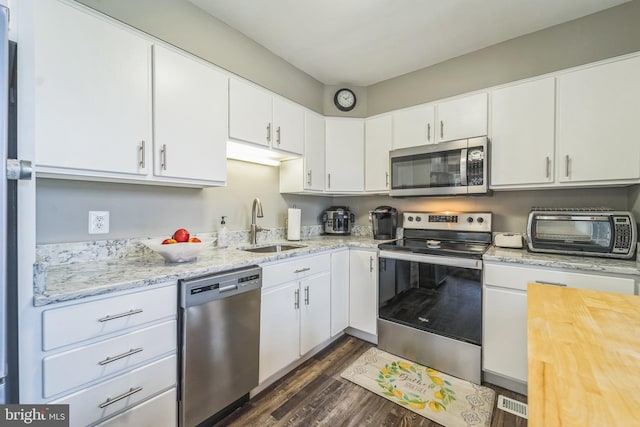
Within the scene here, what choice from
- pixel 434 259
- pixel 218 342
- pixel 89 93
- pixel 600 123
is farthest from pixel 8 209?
→ pixel 600 123

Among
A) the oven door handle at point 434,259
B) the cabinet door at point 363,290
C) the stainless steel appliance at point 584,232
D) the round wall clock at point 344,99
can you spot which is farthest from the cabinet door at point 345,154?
the stainless steel appliance at point 584,232

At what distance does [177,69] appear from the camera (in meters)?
1.59

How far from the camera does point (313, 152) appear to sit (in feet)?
8.56

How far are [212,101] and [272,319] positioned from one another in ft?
4.89

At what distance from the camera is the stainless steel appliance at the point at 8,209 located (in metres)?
0.67

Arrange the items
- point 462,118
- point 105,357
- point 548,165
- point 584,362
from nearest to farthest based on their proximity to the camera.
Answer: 1. point 584,362
2. point 105,357
3. point 548,165
4. point 462,118

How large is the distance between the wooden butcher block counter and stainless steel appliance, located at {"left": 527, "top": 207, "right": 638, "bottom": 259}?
2.81 ft

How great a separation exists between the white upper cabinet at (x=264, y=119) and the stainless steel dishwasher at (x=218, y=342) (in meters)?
1.03

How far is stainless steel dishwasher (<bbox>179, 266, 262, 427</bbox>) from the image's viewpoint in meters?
1.31

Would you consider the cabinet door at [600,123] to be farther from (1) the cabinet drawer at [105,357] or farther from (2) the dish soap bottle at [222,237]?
(1) the cabinet drawer at [105,357]

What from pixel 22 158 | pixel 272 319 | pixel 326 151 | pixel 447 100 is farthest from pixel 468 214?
pixel 22 158

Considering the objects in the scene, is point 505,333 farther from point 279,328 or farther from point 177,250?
point 177,250

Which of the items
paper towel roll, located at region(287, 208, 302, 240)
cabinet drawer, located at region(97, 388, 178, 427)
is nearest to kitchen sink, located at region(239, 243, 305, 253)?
paper towel roll, located at region(287, 208, 302, 240)

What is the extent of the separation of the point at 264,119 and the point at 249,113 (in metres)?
0.14
